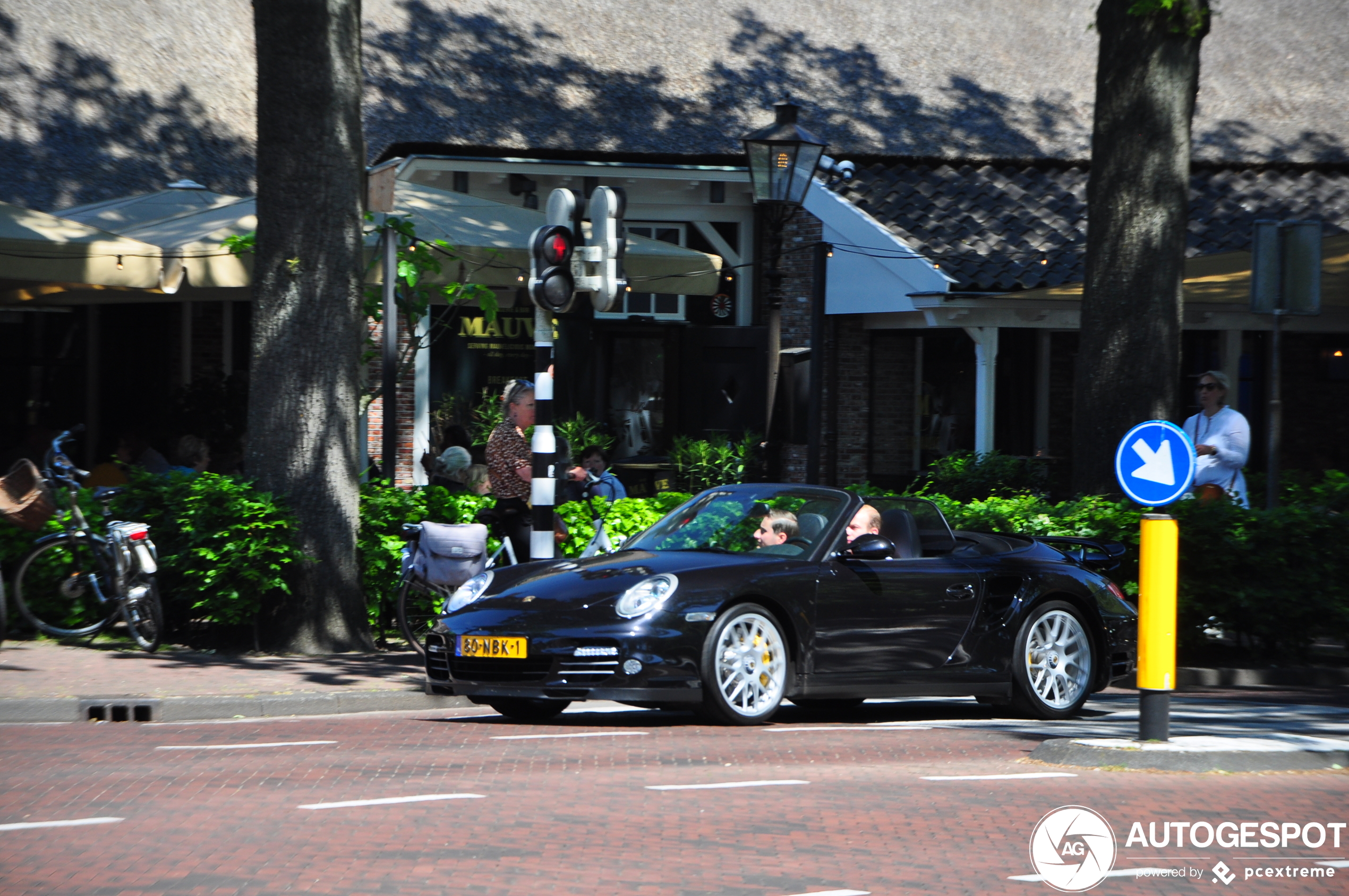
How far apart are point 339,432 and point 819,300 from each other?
14.1ft

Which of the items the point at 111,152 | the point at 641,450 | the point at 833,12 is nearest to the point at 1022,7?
the point at 833,12

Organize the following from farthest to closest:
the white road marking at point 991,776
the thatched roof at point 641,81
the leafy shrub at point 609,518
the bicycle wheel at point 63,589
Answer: the thatched roof at point 641,81 < the leafy shrub at point 609,518 < the bicycle wheel at point 63,589 < the white road marking at point 991,776

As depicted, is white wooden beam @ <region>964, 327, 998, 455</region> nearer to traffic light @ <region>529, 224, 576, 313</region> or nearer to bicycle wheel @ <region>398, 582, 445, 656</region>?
bicycle wheel @ <region>398, 582, 445, 656</region>

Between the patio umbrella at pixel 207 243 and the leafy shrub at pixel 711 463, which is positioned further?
the leafy shrub at pixel 711 463

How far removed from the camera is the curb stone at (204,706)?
364 inches

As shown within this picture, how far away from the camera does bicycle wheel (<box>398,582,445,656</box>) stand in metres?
11.9

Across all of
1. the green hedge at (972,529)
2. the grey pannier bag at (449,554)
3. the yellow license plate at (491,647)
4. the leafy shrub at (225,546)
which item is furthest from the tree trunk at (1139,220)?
the leafy shrub at (225,546)

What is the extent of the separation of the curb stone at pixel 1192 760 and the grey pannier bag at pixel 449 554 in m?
4.74

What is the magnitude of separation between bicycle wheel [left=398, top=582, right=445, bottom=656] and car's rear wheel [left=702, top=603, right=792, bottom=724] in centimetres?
344

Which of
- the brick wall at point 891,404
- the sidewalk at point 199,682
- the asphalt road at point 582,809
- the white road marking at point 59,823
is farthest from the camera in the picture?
the brick wall at point 891,404

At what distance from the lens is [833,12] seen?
26.1 metres

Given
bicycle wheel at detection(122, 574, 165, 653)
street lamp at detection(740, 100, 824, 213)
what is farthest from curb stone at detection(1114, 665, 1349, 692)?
bicycle wheel at detection(122, 574, 165, 653)

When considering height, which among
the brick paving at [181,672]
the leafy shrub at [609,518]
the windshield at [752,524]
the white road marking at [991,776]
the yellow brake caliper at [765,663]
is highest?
the windshield at [752,524]

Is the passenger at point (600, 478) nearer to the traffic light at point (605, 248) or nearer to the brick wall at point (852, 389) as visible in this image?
the traffic light at point (605, 248)
